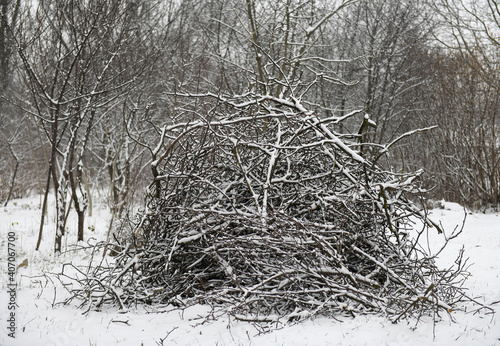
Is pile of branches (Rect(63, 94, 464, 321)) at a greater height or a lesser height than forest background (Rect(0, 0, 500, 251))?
lesser

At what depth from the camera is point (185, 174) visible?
12.7ft

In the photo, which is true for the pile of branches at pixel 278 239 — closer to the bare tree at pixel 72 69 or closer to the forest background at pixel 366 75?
the bare tree at pixel 72 69

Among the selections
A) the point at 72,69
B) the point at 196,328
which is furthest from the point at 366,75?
the point at 196,328

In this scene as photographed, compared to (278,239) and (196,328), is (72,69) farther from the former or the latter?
(196,328)

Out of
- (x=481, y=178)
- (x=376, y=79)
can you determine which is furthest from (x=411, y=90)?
(x=481, y=178)

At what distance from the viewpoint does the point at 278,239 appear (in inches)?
128

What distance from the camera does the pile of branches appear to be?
3145mm

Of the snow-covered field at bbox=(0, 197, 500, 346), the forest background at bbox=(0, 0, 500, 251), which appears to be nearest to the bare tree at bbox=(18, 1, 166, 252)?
the snow-covered field at bbox=(0, 197, 500, 346)

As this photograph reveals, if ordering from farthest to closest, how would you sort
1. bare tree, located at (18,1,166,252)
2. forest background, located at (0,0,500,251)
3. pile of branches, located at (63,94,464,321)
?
forest background, located at (0,0,500,251) → bare tree, located at (18,1,166,252) → pile of branches, located at (63,94,464,321)

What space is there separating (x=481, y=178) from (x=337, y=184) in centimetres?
886

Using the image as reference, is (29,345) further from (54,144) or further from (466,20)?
(466,20)

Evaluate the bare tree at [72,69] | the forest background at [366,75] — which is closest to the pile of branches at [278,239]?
the bare tree at [72,69]

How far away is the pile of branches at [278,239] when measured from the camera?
3.14 metres

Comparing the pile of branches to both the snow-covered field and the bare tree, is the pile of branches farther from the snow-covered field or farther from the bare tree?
the bare tree
